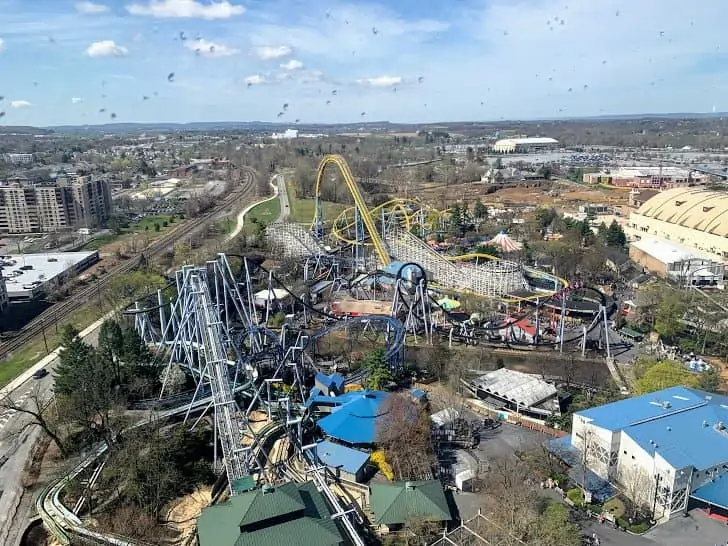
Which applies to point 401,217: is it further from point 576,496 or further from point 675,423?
point 576,496

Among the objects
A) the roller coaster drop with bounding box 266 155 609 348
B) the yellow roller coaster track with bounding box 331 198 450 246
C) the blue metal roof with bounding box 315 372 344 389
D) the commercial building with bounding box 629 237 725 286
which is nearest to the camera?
the blue metal roof with bounding box 315 372 344 389

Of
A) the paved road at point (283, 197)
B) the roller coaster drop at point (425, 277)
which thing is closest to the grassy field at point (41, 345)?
the roller coaster drop at point (425, 277)

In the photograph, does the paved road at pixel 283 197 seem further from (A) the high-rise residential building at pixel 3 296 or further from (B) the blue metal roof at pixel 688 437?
(B) the blue metal roof at pixel 688 437

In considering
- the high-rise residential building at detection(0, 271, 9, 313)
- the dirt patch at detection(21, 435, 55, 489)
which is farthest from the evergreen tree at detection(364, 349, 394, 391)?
the high-rise residential building at detection(0, 271, 9, 313)

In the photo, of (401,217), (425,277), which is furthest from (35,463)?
(401,217)

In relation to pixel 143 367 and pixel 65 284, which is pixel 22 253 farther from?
pixel 143 367

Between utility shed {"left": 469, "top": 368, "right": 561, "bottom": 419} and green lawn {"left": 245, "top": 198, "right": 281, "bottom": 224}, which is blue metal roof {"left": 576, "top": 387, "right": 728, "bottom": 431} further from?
green lawn {"left": 245, "top": 198, "right": 281, "bottom": 224}
